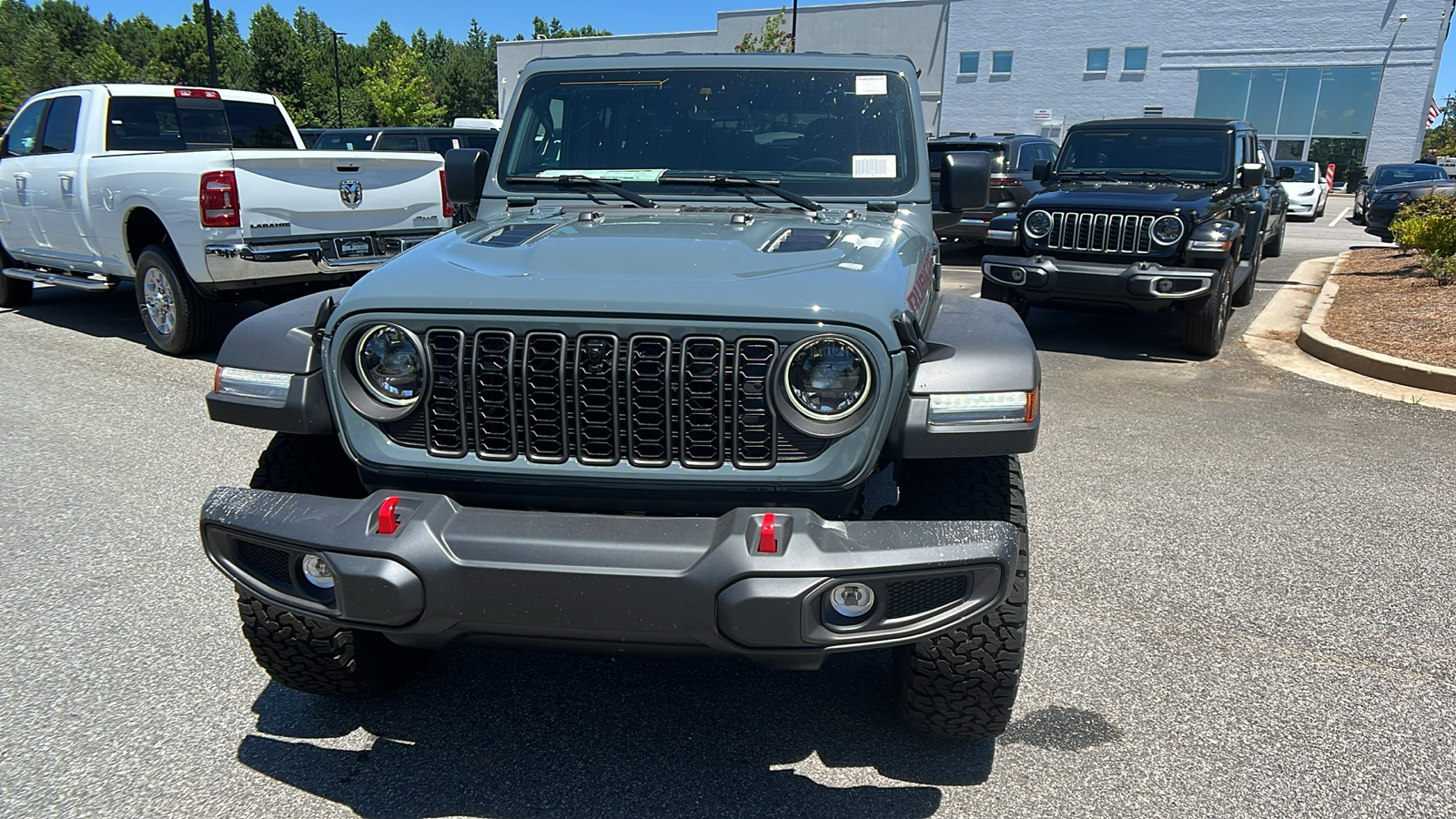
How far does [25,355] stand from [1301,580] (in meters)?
8.52

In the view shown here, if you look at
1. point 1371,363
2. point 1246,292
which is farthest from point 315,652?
point 1246,292

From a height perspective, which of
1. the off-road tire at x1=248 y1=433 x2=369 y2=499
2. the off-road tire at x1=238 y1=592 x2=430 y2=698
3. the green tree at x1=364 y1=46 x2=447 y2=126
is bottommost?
the off-road tire at x1=238 y1=592 x2=430 y2=698

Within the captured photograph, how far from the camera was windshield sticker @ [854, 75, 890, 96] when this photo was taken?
3.68 metres

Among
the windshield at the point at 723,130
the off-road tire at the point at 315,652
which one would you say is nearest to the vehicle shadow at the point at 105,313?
the windshield at the point at 723,130

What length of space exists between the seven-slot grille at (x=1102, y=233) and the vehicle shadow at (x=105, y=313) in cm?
651

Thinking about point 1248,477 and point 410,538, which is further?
point 1248,477

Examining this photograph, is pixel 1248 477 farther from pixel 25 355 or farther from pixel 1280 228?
pixel 1280 228

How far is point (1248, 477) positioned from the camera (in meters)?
4.97

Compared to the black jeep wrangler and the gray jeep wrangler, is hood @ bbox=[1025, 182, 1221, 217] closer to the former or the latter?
the black jeep wrangler

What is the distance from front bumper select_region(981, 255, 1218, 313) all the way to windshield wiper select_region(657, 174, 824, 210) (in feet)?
15.9

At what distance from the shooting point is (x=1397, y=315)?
28.4 ft

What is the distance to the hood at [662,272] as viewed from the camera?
7.26 feet

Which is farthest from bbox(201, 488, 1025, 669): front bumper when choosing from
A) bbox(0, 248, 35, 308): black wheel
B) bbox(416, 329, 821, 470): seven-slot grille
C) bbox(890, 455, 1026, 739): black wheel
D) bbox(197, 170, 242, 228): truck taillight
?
bbox(0, 248, 35, 308): black wheel

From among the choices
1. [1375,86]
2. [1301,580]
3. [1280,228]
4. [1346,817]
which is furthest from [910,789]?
[1375,86]
